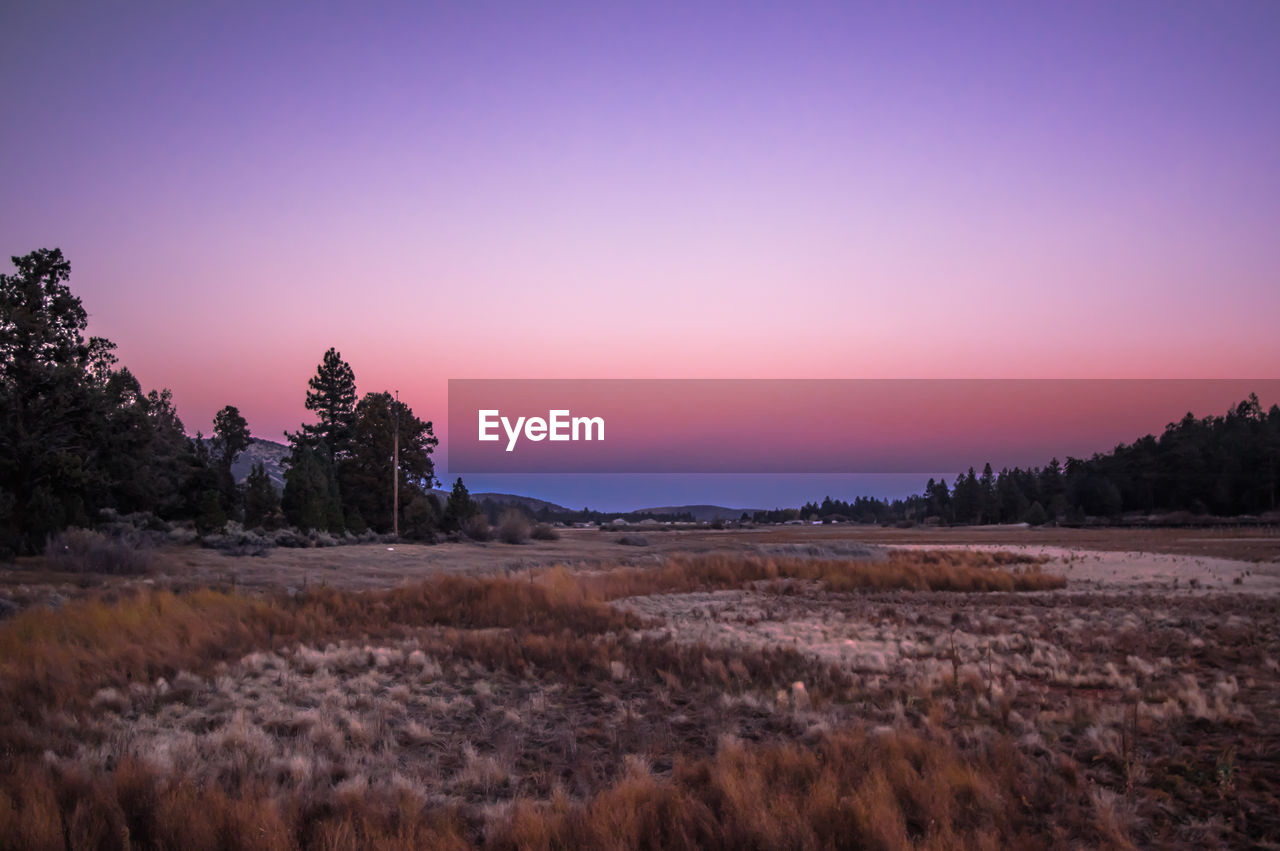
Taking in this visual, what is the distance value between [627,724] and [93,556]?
17.5 meters

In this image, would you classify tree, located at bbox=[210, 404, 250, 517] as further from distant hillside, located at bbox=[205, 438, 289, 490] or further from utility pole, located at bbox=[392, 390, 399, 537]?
distant hillside, located at bbox=[205, 438, 289, 490]

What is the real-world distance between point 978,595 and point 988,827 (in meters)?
16.6

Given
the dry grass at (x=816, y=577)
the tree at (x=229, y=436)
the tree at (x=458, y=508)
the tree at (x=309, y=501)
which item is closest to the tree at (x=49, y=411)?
the tree at (x=309, y=501)

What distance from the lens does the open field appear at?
437 cm

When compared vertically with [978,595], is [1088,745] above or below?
above

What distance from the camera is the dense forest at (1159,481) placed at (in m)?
71.0

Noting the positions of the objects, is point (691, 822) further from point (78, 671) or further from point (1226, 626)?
point (1226, 626)

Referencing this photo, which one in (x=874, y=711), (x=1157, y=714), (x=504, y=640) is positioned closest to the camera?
(x=1157, y=714)

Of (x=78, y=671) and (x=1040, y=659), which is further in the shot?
(x=1040, y=659)

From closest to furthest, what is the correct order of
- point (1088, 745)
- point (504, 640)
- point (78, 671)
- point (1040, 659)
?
point (1088, 745) < point (78, 671) < point (1040, 659) < point (504, 640)

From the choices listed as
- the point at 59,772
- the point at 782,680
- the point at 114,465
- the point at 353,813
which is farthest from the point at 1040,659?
the point at 114,465

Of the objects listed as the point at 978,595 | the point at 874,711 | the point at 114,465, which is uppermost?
the point at 114,465

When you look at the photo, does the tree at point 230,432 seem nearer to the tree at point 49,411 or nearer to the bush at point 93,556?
the tree at point 49,411

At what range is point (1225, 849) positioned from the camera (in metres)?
4.04
